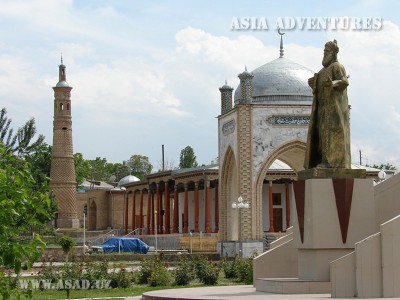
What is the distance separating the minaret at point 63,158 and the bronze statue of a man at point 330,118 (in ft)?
171

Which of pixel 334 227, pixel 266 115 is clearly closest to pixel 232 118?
pixel 266 115

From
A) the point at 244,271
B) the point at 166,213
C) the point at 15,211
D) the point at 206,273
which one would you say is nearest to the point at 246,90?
the point at 166,213

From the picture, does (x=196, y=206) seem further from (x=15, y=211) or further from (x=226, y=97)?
(x=15, y=211)

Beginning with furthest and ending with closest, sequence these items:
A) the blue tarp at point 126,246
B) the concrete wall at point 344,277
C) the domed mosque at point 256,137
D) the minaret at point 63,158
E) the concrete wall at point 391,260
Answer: the minaret at point 63,158 < the blue tarp at point 126,246 < the domed mosque at point 256,137 < the concrete wall at point 344,277 < the concrete wall at point 391,260

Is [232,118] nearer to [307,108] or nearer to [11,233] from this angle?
[307,108]

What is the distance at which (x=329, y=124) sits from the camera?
16312 millimetres

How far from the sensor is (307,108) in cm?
4231

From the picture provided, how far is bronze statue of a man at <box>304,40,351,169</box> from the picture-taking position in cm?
1623

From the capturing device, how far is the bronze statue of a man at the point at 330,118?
16234 mm

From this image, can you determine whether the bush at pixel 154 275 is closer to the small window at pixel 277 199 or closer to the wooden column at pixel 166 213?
the small window at pixel 277 199

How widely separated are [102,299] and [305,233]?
5.29 meters

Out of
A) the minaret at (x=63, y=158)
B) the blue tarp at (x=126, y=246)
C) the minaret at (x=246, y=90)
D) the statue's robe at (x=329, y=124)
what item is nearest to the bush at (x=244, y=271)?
the statue's robe at (x=329, y=124)

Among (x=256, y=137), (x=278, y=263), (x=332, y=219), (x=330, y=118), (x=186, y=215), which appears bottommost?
(x=278, y=263)

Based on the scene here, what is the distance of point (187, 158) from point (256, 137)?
5396 cm
